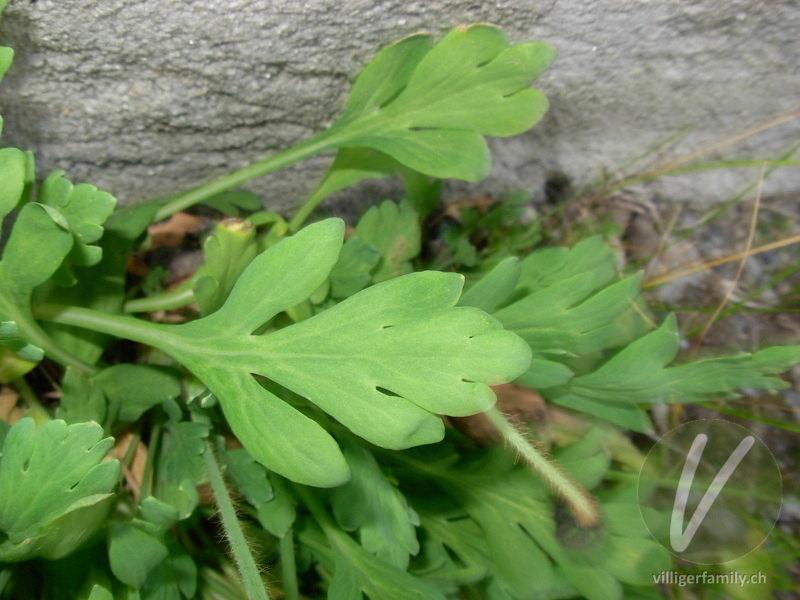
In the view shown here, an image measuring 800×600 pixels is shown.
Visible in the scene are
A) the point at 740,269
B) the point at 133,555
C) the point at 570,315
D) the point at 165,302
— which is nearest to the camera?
the point at 133,555

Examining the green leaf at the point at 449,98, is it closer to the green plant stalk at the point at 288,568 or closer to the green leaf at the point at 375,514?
the green leaf at the point at 375,514

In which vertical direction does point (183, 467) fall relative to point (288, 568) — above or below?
above

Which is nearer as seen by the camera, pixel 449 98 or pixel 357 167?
pixel 449 98

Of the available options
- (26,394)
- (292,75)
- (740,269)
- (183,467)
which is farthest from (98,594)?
(740,269)

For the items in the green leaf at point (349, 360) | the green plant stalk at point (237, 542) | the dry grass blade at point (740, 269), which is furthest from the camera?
the dry grass blade at point (740, 269)

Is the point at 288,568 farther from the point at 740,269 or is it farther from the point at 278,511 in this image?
the point at 740,269

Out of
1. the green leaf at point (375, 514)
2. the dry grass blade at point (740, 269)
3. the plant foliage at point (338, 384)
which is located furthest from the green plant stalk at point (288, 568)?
the dry grass blade at point (740, 269)

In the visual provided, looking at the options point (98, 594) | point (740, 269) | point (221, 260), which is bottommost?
point (740, 269)
